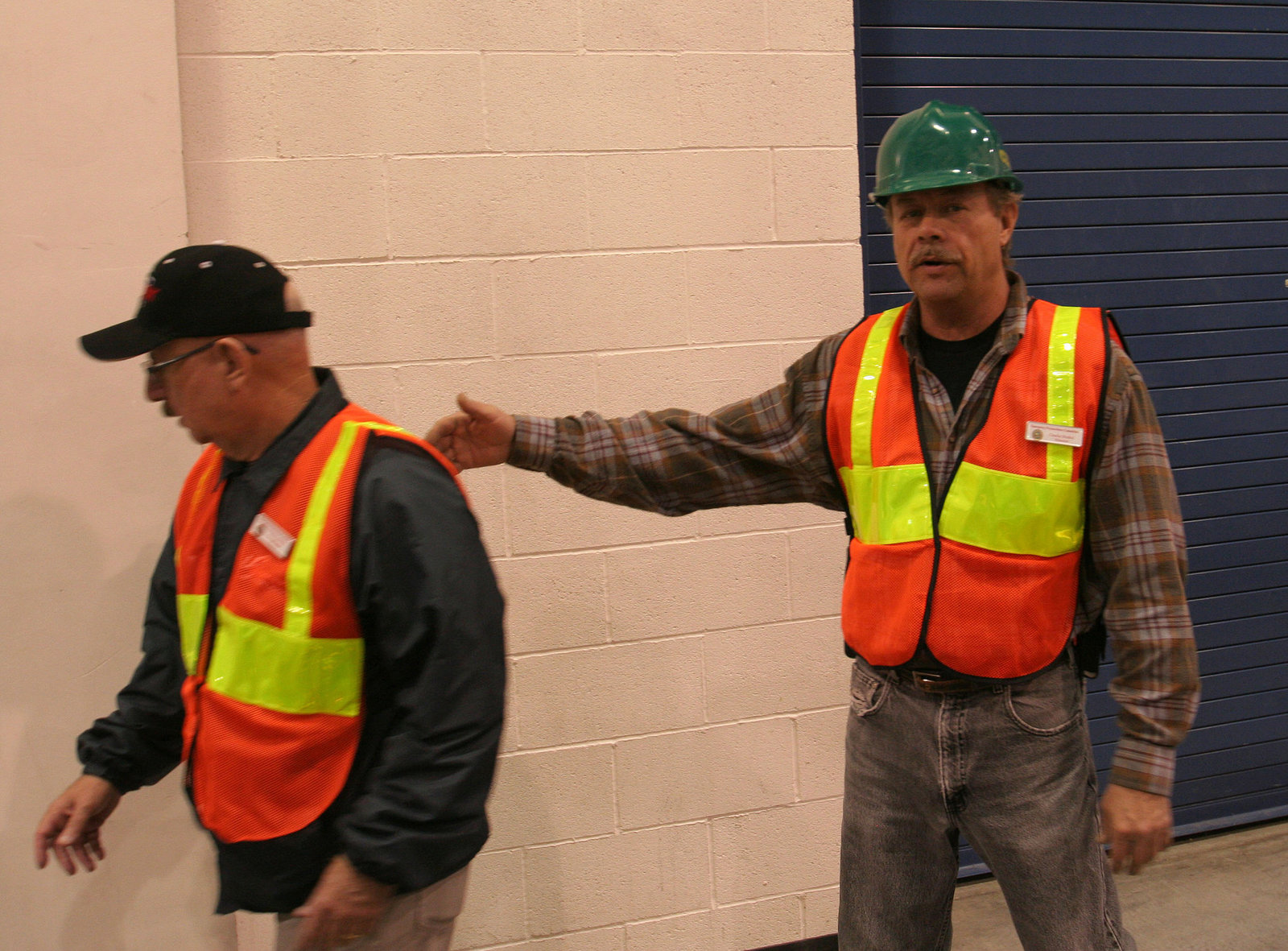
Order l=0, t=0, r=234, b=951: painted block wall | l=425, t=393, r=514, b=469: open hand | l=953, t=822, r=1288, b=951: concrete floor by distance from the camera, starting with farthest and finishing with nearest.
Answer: l=953, t=822, r=1288, b=951: concrete floor → l=0, t=0, r=234, b=951: painted block wall → l=425, t=393, r=514, b=469: open hand

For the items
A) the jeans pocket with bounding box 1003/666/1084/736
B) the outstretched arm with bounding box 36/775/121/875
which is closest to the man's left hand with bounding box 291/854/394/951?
the outstretched arm with bounding box 36/775/121/875

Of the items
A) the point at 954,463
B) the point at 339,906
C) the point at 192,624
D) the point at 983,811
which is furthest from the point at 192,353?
the point at 983,811

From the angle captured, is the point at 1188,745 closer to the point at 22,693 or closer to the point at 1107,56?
the point at 1107,56

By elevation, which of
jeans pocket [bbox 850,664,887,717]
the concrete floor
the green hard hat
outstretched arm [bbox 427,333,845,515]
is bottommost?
the concrete floor

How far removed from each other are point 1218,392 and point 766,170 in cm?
183

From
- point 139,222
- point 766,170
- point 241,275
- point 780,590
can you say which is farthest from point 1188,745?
point 139,222

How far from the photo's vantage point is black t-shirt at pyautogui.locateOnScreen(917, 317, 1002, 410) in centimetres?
171

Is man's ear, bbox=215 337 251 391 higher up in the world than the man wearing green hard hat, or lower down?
higher up

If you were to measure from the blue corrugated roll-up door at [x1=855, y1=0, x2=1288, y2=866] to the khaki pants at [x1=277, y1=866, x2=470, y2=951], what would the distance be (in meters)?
2.04

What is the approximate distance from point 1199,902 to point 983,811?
1882 mm

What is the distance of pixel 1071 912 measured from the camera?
159 centimetres

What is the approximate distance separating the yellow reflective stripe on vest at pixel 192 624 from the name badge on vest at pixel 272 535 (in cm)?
15

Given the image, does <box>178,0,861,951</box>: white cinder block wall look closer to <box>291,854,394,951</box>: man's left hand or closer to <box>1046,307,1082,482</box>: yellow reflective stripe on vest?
<box>1046,307,1082,482</box>: yellow reflective stripe on vest

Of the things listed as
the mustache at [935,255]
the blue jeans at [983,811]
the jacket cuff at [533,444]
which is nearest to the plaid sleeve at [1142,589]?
the blue jeans at [983,811]
